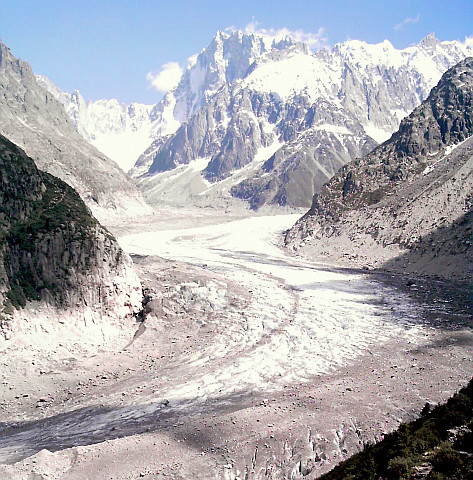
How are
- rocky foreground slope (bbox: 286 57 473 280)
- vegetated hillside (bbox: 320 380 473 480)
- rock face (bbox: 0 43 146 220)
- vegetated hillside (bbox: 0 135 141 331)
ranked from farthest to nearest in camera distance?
rock face (bbox: 0 43 146 220), rocky foreground slope (bbox: 286 57 473 280), vegetated hillside (bbox: 0 135 141 331), vegetated hillside (bbox: 320 380 473 480)

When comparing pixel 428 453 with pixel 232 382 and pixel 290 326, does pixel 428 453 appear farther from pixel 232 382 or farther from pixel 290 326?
pixel 290 326

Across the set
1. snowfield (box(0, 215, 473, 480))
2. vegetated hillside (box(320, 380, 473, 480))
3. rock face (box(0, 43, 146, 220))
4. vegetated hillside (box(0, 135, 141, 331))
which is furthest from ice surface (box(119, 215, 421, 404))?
rock face (box(0, 43, 146, 220))

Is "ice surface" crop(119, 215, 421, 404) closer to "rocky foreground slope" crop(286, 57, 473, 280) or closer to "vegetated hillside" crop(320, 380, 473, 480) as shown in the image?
"rocky foreground slope" crop(286, 57, 473, 280)

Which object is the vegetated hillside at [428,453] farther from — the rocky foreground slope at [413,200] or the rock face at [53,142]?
the rock face at [53,142]

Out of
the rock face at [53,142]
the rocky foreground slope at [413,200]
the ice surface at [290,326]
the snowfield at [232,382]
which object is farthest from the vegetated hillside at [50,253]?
the rock face at [53,142]

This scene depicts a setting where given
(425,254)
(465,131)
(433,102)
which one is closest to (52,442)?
(425,254)

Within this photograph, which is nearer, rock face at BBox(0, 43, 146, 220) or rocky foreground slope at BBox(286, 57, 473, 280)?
rocky foreground slope at BBox(286, 57, 473, 280)

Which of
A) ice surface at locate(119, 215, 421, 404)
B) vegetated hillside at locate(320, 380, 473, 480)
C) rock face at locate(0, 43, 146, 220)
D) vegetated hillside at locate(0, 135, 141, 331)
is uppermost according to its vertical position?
rock face at locate(0, 43, 146, 220)
